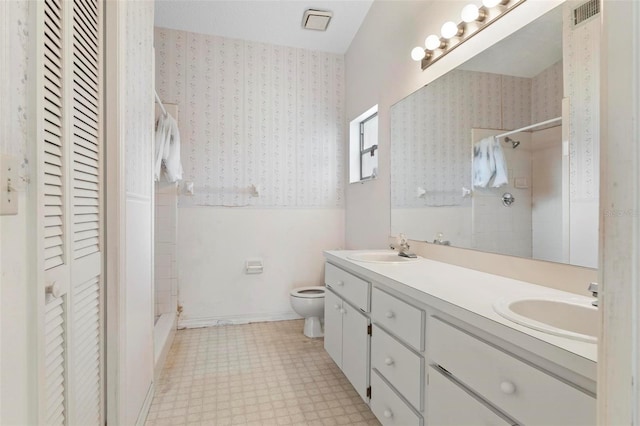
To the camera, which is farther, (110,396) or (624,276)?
(110,396)

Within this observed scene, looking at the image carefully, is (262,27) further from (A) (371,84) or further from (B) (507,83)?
(B) (507,83)

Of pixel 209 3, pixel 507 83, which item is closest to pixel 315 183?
pixel 209 3

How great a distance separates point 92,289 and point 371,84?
2.49 m

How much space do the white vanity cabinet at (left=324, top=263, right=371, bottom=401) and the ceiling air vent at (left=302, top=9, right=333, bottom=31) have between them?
2111 mm

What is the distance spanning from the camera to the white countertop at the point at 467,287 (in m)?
0.74

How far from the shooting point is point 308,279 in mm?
3359

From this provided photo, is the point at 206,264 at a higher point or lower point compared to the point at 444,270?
lower

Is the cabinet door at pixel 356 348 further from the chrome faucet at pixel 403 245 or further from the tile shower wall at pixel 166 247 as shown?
the tile shower wall at pixel 166 247

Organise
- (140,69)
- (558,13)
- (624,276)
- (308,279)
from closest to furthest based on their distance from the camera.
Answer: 1. (624,276)
2. (558,13)
3. (140,69)
4. (308,279)

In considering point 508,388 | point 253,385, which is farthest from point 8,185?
point 253,385

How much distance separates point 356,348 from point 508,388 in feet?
3.36

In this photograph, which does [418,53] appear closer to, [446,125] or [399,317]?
[446,125]

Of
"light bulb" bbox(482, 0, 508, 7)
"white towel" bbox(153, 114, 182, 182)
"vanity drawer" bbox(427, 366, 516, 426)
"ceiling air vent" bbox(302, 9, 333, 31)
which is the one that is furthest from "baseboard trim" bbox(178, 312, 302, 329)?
"light bulb" bbox(482, 0, 508, 7)

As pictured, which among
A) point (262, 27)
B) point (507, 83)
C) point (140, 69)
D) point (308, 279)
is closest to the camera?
point (507, 83)
